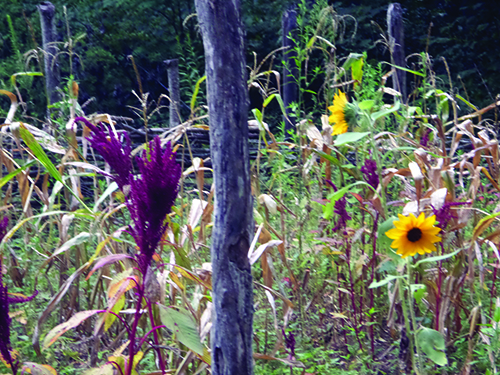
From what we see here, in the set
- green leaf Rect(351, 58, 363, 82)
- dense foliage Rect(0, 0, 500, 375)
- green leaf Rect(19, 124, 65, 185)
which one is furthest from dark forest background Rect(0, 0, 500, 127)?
green leaf Rect(19, 124, 65, 185)

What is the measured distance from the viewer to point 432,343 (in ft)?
4.83

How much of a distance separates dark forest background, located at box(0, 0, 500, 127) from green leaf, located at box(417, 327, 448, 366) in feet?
25.1

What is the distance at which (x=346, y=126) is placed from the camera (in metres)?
1.66

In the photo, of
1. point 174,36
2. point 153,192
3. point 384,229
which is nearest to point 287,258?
point 384,229

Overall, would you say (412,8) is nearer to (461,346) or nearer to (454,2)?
(454,2)

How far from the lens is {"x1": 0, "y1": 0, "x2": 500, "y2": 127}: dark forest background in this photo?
8.94 m

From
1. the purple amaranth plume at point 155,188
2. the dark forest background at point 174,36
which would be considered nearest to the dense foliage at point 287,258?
the purple amaranth plume at point 155,188

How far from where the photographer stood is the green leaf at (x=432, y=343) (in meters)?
1.44

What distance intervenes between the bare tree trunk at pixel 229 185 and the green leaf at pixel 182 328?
0.22ft

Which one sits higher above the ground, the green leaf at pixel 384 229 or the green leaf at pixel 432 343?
the green leaf at pixel 384 229

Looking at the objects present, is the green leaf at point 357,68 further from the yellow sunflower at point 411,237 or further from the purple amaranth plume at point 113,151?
the purple amaranth plume at point 113,151

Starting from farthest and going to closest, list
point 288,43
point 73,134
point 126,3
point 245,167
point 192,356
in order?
point 126,3 < point 288,43 < point 73,134 < point 192,356 < point 245,167

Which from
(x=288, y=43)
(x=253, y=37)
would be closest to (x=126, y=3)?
(x=253, y=37)

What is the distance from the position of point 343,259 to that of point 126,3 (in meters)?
8.78
